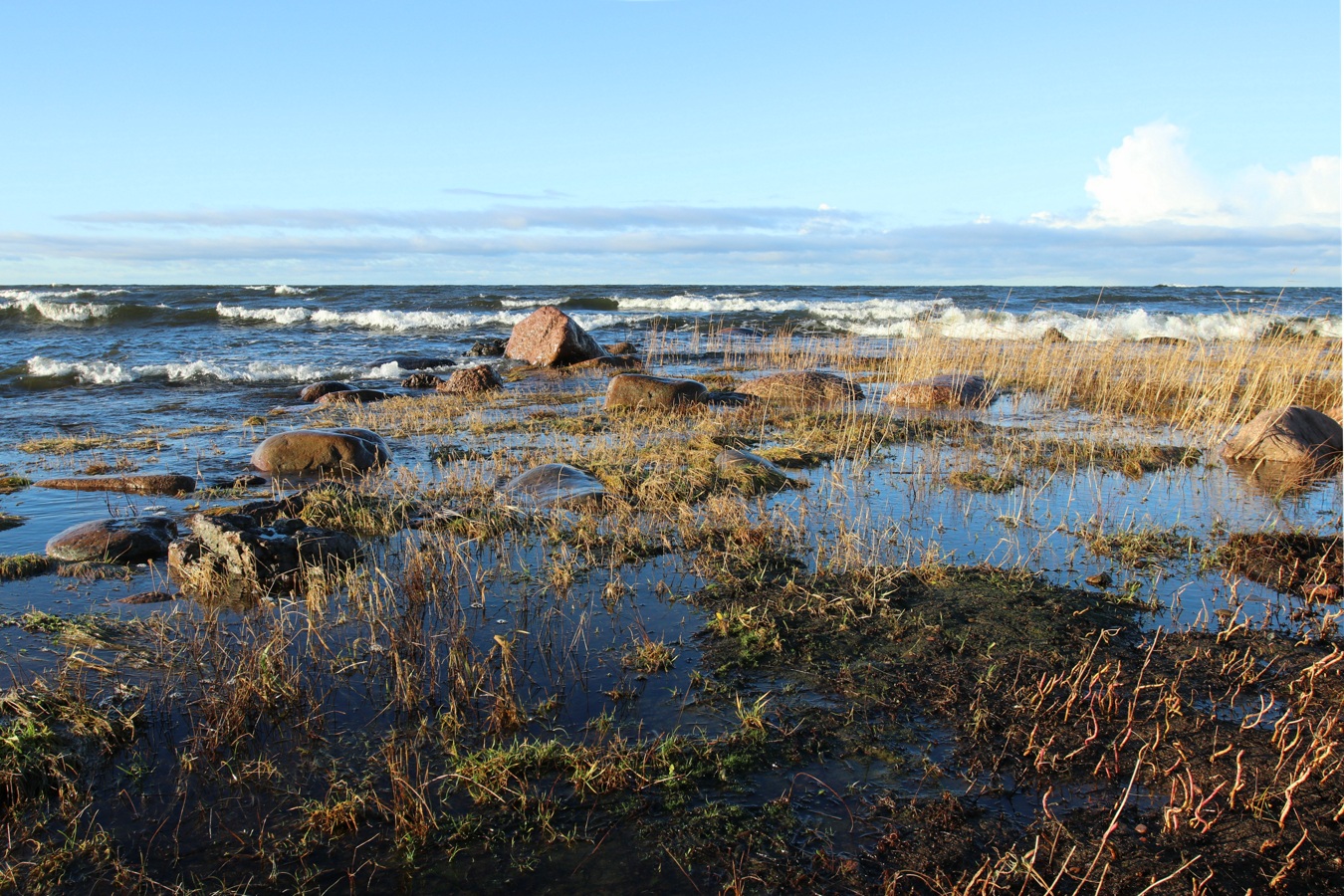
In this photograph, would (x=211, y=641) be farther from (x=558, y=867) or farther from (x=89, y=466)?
(x=89, y=466)

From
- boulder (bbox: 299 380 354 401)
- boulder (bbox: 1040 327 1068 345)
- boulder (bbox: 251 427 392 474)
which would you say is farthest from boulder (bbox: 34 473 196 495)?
boulder (bbox: 1040 327 1068 345)

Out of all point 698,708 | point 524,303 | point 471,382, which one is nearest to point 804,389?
point 471,382

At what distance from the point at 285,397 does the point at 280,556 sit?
1165 centimetres

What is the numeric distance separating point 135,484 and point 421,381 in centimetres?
953

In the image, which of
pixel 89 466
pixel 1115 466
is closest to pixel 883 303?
pixel 1115 466

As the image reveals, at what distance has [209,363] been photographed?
2072 centimetres

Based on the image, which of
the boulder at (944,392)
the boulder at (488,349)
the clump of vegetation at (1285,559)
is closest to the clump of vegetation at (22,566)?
the clump of vegetation at (1285,559)

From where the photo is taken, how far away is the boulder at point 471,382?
16.9 metres

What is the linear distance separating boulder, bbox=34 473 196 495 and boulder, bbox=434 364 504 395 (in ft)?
26.1

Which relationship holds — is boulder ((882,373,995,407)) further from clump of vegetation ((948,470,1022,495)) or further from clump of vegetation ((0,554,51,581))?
clump of vegetation ((0,554,51,581))

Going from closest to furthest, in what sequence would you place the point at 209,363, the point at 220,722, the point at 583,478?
the point at 220,722 → the point at 583,478 → the point at 209,363

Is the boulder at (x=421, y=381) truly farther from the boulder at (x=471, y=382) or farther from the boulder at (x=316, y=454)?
the boulder at (x=316, y=454)

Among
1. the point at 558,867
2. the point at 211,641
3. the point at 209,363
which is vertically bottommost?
the point at 558,867

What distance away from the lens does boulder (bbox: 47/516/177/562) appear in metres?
6.50
